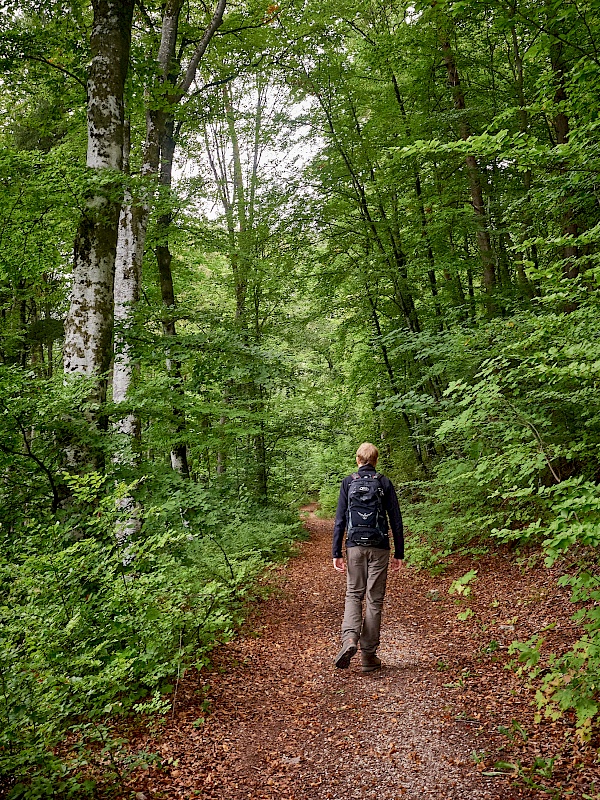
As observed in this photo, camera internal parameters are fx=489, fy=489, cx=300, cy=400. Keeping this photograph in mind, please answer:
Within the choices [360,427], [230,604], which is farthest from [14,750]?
[360,427]

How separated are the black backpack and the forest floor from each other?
1.30 metres

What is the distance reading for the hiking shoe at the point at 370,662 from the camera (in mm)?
4914

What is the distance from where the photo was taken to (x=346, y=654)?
4.82 meters

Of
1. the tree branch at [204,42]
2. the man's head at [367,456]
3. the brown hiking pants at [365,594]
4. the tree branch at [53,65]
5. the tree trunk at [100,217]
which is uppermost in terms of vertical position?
the tree branch at [204,42]

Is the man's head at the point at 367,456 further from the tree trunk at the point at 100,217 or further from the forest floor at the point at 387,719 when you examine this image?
the tree trunk at the point at 100,217

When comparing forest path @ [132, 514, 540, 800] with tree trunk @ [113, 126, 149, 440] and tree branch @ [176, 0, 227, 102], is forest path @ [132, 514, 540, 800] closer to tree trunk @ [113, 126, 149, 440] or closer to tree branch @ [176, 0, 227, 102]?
tree trunk @ [113, 126, 149, 440]

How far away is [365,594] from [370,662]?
2.10ft

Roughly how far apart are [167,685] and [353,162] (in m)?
10.4

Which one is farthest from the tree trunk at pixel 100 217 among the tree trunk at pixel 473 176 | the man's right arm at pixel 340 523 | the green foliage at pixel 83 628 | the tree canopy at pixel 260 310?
the tree trunk at pixel 473 176

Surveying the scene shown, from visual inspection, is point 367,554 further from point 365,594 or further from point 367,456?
point 367,456

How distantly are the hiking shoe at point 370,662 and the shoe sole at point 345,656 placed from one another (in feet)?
0.54

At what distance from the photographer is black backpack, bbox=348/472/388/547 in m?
5.04

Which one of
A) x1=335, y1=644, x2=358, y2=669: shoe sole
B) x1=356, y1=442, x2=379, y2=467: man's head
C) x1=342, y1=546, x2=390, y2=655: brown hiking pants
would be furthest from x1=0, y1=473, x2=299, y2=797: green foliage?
x1=356, y1=442, x2=379, y2=467: man's head

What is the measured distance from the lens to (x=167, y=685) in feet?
14.7
